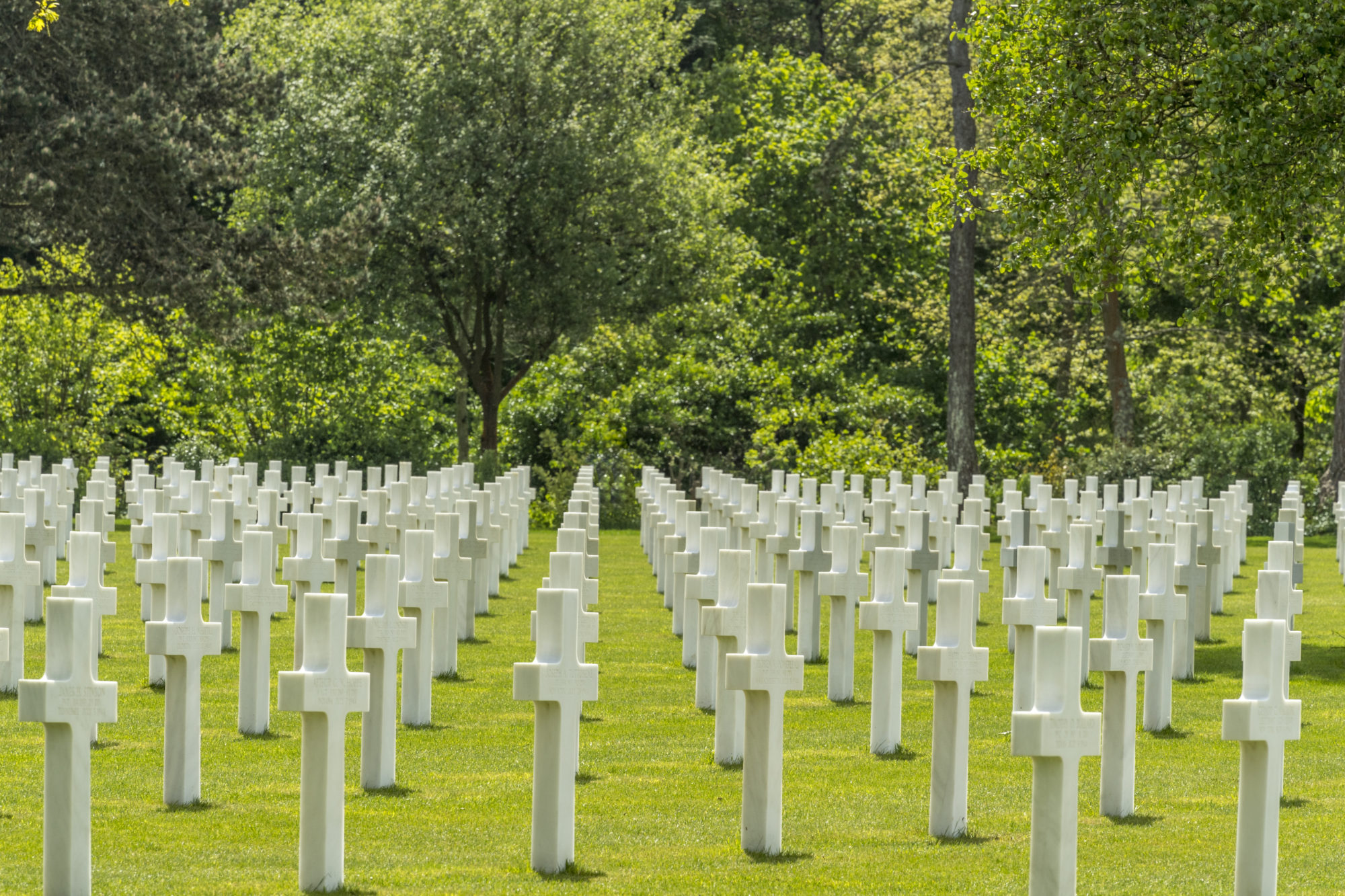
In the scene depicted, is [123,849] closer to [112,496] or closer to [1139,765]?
[1139,765]

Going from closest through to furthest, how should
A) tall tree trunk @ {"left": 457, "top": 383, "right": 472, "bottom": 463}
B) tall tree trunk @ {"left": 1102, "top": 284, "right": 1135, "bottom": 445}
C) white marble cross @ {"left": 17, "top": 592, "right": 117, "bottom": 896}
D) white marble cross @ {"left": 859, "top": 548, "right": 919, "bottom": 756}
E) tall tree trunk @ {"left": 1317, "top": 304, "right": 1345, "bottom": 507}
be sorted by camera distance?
white marble cross @ {"left": 17, "top": 592, "right": 117, "bottom": 896}
white marble cross @ {"left": 859, "top": 548, "right": 919, "bottom": 756}
tall tree trunk @ {"left": 1317, "top": 304, "right": 1345, "bottom": 507}
tall tree trunk @ {"left": 457, "top": 383, "right": 472, "bottom": 463}
tall tree trunk @ {"left": 1102, "top": 284, "right": 1135, "bottom": 445}

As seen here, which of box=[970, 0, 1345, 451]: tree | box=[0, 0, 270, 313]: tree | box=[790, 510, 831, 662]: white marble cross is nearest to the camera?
box=[790, 510, 831, 662]: white marble cross

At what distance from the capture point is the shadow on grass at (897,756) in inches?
334

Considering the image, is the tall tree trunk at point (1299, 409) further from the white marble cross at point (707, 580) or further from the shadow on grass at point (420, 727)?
the shadow on grass at point (420, 727)

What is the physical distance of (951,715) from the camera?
6699mm

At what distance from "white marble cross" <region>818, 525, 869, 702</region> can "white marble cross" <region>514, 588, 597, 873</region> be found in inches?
165

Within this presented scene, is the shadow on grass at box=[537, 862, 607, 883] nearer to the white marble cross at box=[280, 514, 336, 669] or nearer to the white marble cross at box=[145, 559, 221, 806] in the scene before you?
the white marble cross at box=[145, 559, 221, 806]

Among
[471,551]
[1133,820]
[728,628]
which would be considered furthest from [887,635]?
[471,551]

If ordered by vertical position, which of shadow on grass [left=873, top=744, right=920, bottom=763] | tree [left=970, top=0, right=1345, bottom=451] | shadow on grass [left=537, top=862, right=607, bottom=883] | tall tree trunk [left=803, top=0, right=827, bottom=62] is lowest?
shadow on grass [left=873, top=744, right=920, bottom=763]

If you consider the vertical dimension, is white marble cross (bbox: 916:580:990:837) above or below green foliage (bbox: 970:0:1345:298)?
below

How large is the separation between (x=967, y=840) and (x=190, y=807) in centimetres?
307

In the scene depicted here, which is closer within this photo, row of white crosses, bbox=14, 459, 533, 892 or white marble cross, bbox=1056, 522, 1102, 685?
row of white crosses, bbox=14, 459, 533, 892

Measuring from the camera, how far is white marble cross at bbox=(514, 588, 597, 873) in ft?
19.4

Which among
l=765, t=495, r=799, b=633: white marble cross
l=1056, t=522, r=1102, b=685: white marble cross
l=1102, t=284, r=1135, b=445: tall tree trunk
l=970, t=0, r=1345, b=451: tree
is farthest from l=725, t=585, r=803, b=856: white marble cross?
l=1102, t=284, r=1135, b=445: tall tree trunk
